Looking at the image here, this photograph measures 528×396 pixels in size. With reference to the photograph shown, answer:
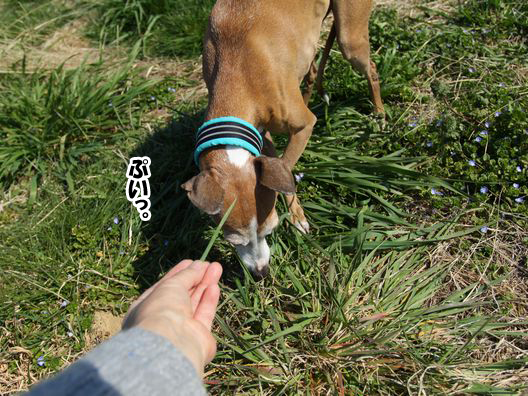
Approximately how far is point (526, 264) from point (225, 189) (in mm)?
2226

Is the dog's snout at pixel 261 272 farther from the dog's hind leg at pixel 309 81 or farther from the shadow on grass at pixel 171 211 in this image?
the dog's hind leg at pixel 309 81

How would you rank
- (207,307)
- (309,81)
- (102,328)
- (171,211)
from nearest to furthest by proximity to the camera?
(207,307) → (102,328) → (171,211) → (309,81)

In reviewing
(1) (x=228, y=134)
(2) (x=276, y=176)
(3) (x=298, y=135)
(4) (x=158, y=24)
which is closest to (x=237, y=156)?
(1) (x=228, y=134)

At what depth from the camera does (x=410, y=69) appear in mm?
4719

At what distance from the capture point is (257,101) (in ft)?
11.3

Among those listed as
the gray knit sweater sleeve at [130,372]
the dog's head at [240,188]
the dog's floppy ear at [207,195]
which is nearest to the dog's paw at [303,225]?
the dog's head at [240,188]

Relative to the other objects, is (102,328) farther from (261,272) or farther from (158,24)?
(158,24)

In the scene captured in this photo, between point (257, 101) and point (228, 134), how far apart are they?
17.6 inches

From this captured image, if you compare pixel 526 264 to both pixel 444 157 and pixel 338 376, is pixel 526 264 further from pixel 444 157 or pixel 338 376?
pixel 338 376

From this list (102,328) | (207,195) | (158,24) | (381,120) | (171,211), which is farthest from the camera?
(158,24)

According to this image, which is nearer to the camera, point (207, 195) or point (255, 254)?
point (207, 195)

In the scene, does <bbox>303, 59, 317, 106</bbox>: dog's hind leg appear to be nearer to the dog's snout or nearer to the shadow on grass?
the shadow on grass

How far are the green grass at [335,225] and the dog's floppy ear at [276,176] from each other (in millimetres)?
702

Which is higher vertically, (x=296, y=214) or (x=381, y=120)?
(x=381, y=120)
